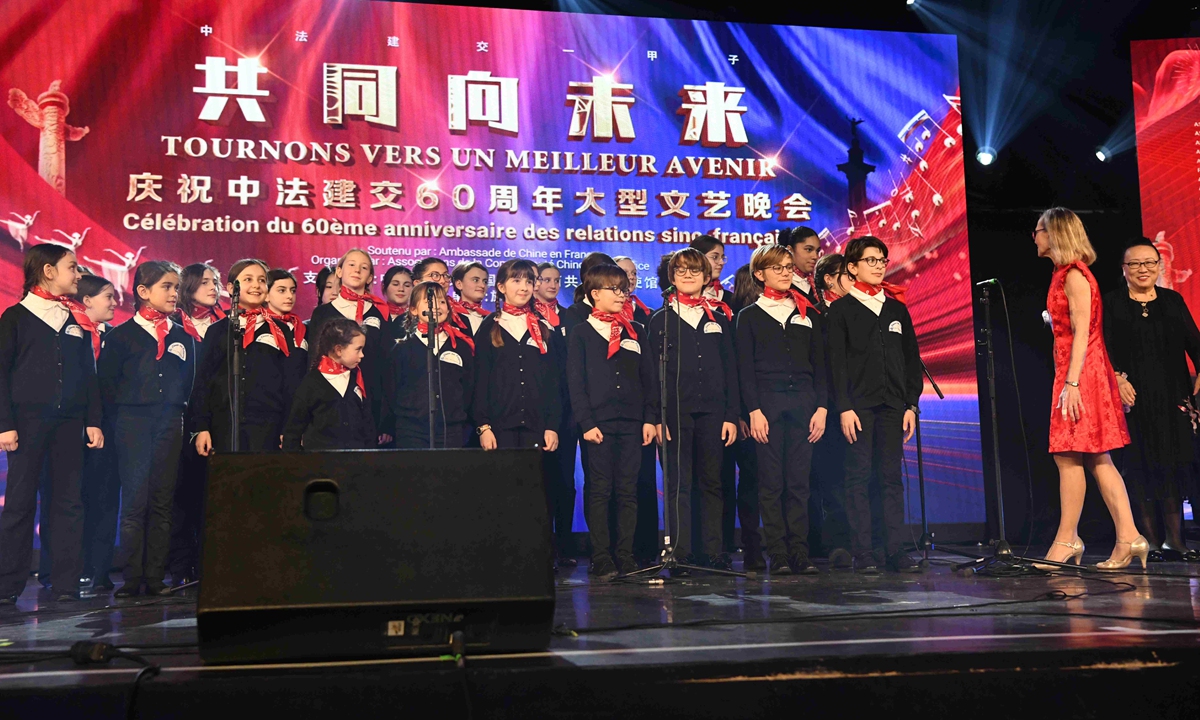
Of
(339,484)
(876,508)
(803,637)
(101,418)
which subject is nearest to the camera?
(339,484)

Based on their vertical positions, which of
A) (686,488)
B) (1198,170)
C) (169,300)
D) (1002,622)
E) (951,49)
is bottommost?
(1002,622)

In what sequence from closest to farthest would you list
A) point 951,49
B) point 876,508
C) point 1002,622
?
point 1002,622 → point 876,508 → point 951,49

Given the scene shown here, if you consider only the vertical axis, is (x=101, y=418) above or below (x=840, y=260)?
below

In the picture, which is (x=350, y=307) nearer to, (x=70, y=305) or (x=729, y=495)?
(x=70, y=305)

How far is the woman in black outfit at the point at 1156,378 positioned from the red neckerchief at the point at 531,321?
2919 millimetres

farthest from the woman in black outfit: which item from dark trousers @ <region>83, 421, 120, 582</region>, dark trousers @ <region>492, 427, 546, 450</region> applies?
dark trousers @ <region>83, 421, 120, 582</region>

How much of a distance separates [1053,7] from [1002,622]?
531 cm

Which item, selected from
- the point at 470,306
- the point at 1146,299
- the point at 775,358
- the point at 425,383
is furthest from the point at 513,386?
the point at 1146,299

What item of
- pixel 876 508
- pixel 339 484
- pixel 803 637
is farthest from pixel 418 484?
pixel 876 508

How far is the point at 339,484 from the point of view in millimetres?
2082

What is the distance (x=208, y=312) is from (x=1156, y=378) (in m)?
5.01

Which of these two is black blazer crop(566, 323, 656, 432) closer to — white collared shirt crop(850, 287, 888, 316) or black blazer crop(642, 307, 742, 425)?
black blazer crop(642, 307, 742, 425)

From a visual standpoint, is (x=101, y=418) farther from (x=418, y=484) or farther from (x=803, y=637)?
(x=803, y=637)

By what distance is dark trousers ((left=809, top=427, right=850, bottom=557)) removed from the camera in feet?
16.8
